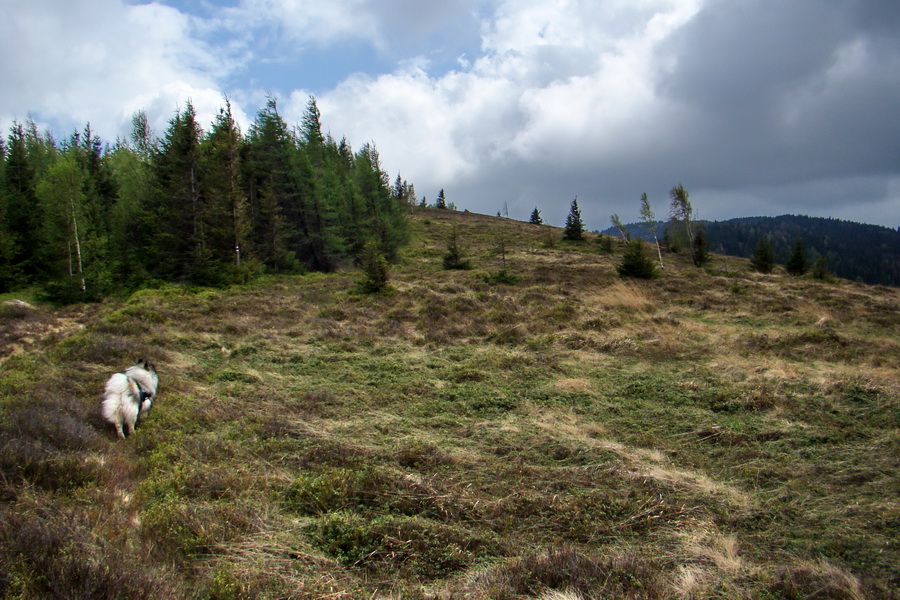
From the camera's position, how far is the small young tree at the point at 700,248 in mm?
38438

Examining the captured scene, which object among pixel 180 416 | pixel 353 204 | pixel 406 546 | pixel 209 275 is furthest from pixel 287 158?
pixel 406 546

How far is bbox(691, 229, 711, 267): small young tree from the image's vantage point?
38.4 m

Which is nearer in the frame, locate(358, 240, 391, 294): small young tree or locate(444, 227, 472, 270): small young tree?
locate(358, 240, 391, 294): small young tree

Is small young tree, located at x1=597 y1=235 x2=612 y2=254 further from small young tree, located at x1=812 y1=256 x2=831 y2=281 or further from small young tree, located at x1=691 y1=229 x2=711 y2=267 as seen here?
small young tree, located at x1=812 y1=256 x2=831 y2=281

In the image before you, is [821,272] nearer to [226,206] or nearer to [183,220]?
[226,206]

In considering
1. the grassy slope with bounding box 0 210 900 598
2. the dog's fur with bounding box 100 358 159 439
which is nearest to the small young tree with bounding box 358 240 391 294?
the grassy slope with bounding box 0 210 900 598

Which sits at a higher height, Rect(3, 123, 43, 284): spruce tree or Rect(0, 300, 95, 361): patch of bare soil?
Rect(3, 123, 43, 284): spruce tree

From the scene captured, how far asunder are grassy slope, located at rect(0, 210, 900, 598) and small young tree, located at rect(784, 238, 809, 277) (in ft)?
92.5

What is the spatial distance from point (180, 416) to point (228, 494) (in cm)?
296

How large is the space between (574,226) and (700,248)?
14326 mm

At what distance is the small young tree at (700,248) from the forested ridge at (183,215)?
2797 cm

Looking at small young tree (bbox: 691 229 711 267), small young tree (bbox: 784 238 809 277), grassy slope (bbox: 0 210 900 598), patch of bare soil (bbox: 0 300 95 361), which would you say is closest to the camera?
grassy slope (bbox: 0 210 900 598)

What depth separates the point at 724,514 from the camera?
4.38 m

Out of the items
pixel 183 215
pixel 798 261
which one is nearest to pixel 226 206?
pixel 183 215
